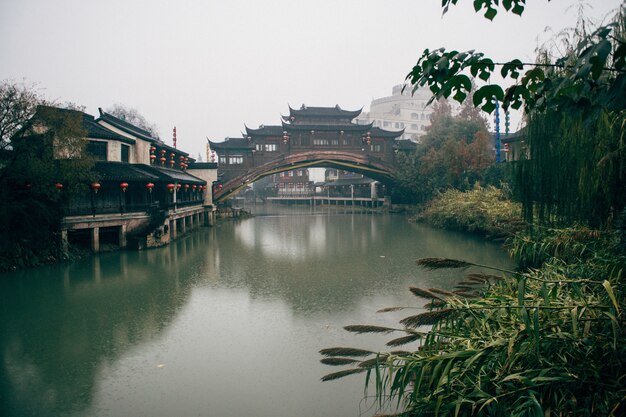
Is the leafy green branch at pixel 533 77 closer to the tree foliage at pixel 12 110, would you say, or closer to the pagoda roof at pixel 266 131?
the tree foliage at pixel 12 110

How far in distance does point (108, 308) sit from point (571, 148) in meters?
10.6

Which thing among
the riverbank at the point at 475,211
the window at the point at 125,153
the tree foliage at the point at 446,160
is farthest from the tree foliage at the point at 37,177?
the tree foliage at the point at 446,160

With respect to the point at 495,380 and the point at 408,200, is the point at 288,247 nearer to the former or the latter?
the point at 495,380

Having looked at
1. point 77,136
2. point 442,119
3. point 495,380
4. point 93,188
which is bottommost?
point 495,380

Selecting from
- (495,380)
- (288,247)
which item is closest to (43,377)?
(495,380)

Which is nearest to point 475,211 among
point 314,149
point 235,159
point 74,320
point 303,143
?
point 74,320

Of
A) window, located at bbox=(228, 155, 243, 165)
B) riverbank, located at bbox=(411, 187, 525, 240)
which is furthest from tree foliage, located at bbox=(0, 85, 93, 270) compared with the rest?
window, located at bbox=(228, 155, 243, 165)

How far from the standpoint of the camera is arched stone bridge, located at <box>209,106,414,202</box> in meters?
36.0

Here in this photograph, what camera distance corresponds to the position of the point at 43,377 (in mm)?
5738

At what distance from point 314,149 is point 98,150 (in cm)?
2367

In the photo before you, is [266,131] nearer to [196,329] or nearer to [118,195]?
[118,195]

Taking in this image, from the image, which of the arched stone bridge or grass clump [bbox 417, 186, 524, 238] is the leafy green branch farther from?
the arched stone bridge

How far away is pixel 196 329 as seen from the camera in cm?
775

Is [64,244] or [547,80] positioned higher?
[547,80]
